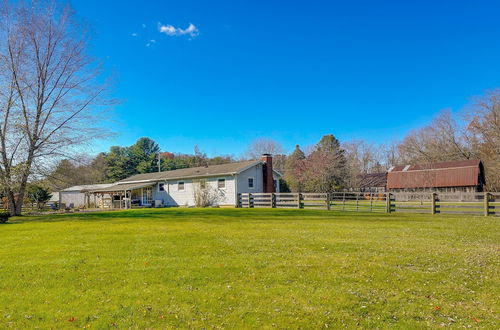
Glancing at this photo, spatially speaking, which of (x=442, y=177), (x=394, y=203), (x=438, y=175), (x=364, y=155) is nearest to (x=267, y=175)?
(x=394, y=203)

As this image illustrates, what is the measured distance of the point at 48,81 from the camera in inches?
794

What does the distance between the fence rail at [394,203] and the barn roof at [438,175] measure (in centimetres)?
1323

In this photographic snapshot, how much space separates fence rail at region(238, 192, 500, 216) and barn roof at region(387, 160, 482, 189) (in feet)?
43.4

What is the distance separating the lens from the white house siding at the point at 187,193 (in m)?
27.2

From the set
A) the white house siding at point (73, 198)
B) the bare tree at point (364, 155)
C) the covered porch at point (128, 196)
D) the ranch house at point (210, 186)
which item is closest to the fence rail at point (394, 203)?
the ranch house at point (210, 186)

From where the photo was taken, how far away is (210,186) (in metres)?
28.5

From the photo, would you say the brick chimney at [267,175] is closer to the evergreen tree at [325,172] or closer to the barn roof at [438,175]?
the evergreen tree at [325,172]

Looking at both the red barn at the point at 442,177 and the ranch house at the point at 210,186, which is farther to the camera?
the red barn at the point at 442,177

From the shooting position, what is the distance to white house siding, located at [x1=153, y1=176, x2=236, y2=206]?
27.2 m

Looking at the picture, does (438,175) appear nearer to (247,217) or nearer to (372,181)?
(372,181)

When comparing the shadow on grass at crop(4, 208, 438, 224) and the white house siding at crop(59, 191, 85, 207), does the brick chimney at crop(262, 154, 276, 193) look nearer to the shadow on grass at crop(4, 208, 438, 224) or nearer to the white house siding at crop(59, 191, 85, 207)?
the shadow on grass at crop(4, 208, 438, 224)

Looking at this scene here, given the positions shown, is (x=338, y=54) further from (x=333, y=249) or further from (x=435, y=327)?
(x=435, y=327)

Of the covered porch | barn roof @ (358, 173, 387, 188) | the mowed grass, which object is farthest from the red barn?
the mowed grass

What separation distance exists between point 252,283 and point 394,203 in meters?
16.3
